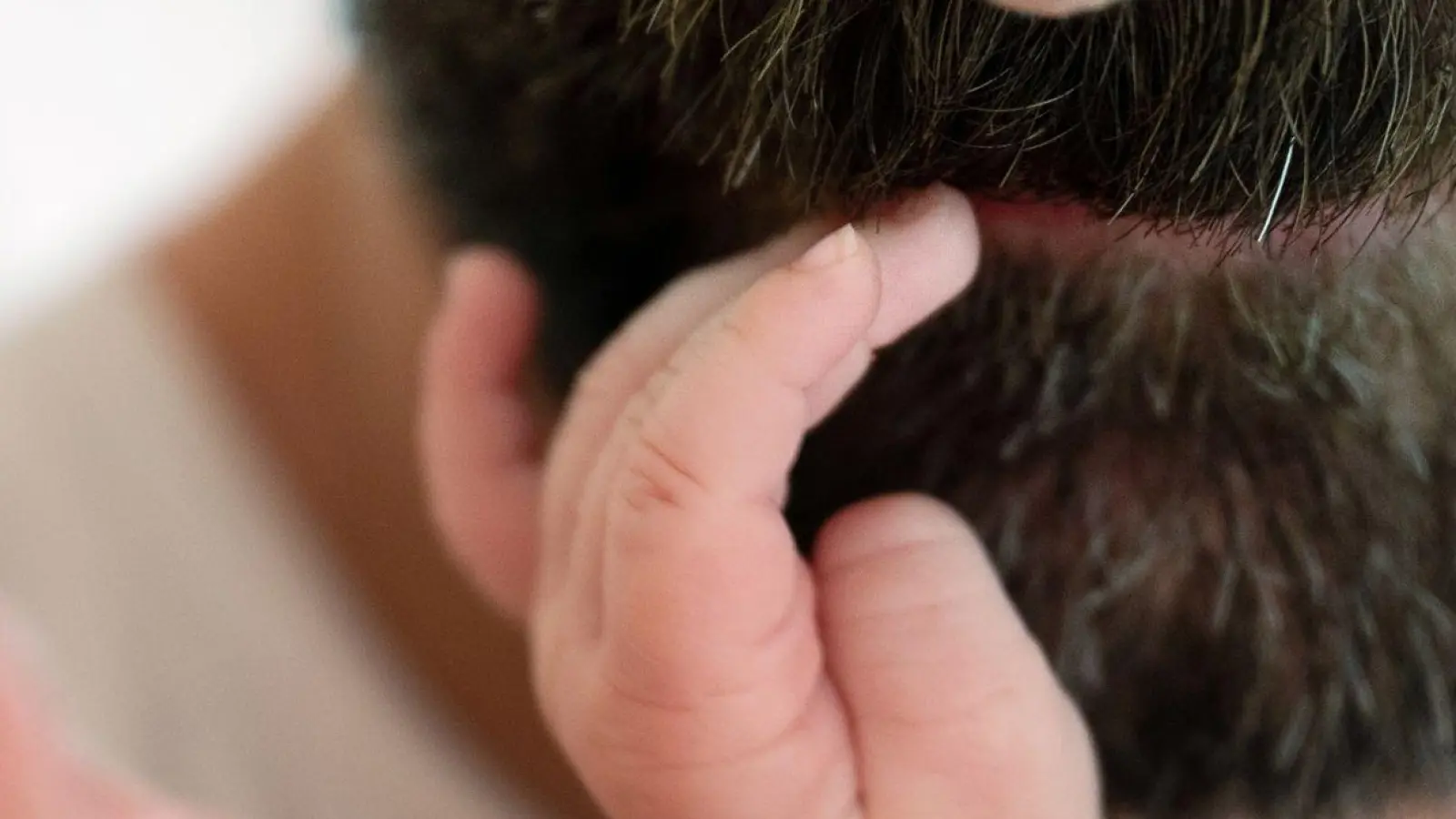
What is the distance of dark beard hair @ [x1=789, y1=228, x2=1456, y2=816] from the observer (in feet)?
0.96

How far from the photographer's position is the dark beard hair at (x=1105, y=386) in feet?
0.93

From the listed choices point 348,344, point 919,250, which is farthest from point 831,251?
point 348,344

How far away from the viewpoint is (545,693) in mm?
297

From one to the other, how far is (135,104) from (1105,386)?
1.01 feet

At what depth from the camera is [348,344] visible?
362mm

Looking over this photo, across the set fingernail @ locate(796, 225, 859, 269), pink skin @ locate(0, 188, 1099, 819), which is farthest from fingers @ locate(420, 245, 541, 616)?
fingernail @ locate(796, 225, 859, 269)

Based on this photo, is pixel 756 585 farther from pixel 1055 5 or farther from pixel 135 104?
pixel 135 104

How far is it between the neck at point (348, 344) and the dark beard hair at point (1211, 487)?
0.13 metres

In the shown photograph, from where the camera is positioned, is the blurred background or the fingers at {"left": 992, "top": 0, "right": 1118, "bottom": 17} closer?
the fingers at {"left": 992, "top": 0, "right": 1118, "bottom": 17}

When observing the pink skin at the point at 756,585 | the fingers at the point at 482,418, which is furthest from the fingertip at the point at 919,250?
the fingers at the point at 482,418

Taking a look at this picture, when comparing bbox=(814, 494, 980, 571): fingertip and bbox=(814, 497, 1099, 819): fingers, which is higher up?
bbox=(814, 494, 980, 571): fingertip

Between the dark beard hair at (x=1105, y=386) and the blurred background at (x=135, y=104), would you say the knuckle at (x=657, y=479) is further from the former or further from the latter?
the blurred background at (x=135, y=104)

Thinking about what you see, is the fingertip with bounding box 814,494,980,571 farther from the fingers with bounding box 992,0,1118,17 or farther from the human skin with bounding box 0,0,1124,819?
the fingers with bounding box 992,0,1118,17

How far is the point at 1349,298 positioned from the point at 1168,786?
142mm
